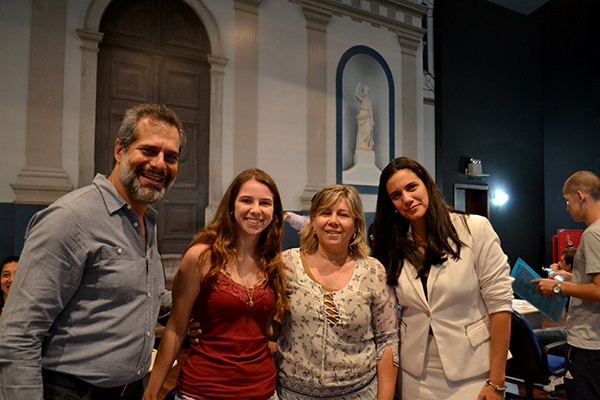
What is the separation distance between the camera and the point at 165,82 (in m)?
5.38

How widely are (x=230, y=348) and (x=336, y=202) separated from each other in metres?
0.70

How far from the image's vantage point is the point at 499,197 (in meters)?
8.50

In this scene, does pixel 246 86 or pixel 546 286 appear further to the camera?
pixel 246 86

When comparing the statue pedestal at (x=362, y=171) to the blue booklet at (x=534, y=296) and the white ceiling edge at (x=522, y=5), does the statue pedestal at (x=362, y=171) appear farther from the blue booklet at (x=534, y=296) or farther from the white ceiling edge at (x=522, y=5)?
the white ceiling edge at (x=522, y=5)

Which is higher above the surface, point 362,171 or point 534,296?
point 362,171

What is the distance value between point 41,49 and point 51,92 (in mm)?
458

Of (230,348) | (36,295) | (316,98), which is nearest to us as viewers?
(36,295)

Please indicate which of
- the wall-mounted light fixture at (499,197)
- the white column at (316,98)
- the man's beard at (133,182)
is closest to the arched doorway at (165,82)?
the white column at (316,98)

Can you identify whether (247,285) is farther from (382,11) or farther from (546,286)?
(382,11)

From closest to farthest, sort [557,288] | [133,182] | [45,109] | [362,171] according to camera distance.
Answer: [133,182]
[557,288]
[45,109]
[362,171]

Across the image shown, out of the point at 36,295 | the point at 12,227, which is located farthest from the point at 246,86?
the point at 36,295

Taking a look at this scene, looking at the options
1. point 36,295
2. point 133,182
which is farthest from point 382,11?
point 36,295

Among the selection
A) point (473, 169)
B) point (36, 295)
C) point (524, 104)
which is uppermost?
point (524, 104)

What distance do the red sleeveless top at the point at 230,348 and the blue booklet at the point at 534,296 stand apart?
1.79 meters
